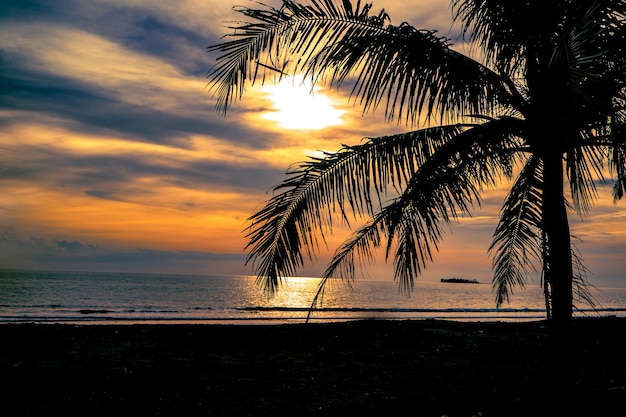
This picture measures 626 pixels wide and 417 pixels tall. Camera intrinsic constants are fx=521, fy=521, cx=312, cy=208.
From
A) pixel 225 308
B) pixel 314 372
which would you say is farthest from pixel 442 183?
pixel 225 308

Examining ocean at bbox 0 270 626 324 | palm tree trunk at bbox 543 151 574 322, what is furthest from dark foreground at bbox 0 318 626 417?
ocean at bbox 0 270 626 324

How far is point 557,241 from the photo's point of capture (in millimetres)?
5980

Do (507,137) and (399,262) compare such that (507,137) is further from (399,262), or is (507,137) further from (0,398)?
(0,398)

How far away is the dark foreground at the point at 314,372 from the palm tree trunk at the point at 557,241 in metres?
0.33

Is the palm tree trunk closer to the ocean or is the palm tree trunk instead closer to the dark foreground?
the dark foreground

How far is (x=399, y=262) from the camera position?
24.3 feet

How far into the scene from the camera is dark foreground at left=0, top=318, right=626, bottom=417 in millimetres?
7621

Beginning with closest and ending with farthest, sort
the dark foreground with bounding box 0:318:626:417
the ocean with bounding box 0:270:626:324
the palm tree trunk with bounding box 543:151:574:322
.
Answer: the palm tree trunk with bounding box 543:151:574:322 < the dark foreground with bounding box 0:318:626:417 < the ocean with bounding box 0:270:626:324

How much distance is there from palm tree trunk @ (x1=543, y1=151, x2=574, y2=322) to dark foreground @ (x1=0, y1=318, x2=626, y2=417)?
Answer: 333 millimetres

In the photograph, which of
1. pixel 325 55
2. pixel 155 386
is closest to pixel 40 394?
pixel 155 386

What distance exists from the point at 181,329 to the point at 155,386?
712 centimetres

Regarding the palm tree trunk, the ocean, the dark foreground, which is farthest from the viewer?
the ocean

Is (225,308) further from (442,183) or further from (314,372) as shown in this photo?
(442,183)

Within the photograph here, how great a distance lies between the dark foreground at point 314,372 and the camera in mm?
7621
